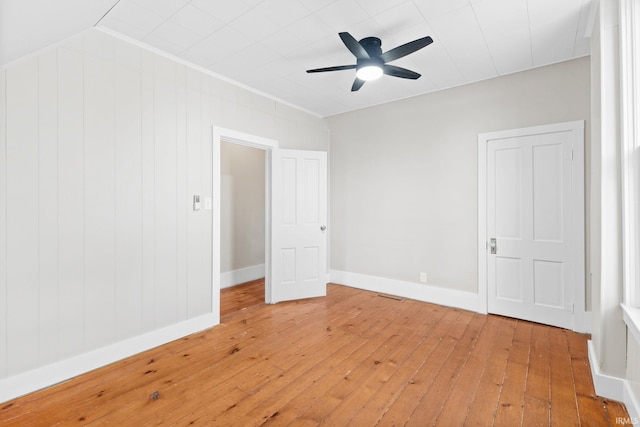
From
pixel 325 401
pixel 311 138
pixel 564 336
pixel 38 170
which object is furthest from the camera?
pixel 311 138

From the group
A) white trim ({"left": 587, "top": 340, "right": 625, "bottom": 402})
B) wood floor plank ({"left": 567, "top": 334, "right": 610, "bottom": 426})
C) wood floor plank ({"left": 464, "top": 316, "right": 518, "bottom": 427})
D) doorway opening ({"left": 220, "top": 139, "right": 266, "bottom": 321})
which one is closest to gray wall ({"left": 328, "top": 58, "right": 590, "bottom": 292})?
wood floor plank ({"left": 464, "top": 316, "right": 518, "bottom": 427})

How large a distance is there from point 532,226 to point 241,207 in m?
4.20

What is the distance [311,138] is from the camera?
4.68 meters

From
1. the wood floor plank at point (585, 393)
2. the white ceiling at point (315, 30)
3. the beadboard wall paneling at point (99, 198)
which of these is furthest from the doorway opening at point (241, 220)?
the wood floor plank at point (585, 393)

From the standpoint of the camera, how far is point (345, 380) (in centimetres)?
220

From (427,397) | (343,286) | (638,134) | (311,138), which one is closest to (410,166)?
(311,138)

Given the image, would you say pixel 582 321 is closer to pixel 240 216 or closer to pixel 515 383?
pixel 515 383

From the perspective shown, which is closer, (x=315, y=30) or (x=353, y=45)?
(x=353, y=45)

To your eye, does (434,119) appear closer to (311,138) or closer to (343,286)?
(311,138)

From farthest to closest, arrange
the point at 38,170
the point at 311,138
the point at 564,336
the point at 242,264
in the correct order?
the point at 242,264
the point at 311,138
the point at 564,336
the point at 38,170

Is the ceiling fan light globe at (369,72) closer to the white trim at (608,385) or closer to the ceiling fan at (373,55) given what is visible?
the ceiling fan at (373,55)

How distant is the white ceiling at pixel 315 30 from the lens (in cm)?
198

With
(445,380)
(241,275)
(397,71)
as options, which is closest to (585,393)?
(445,380)

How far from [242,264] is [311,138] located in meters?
2.43
